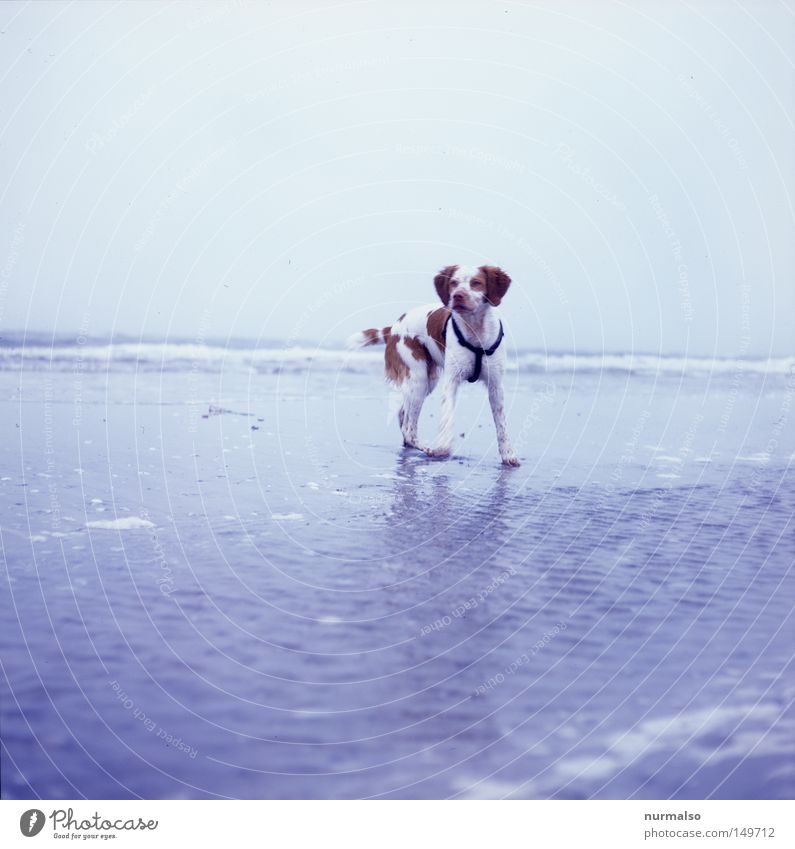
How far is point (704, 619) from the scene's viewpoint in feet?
7.16

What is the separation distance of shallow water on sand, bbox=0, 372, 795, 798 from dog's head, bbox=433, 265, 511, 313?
33.9 inches

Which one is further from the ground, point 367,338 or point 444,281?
point 444,281

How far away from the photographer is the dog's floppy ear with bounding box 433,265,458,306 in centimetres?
434

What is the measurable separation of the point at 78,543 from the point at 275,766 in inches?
58.2

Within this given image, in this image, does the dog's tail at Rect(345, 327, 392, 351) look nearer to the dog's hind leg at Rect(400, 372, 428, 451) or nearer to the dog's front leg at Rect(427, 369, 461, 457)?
the dog's hind leg at Rect(400, 372, 428, 451)

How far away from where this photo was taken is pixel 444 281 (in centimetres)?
438

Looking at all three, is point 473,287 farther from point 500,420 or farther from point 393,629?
point 393,629

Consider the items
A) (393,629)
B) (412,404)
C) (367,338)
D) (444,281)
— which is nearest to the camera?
(393,629)

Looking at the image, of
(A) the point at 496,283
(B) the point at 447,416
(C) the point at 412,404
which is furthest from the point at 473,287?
(C) the point at 412,404

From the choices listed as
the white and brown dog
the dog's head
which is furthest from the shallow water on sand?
the dog's head

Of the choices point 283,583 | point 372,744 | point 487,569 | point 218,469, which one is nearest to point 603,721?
point 372,744

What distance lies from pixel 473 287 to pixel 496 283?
0.15 meters
